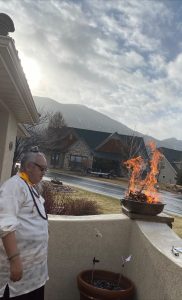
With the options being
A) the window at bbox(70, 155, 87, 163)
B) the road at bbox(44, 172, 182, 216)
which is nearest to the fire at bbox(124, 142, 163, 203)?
→ the road at bbox(44, 172, 182, 216)

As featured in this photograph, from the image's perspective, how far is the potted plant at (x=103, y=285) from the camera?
164 inches

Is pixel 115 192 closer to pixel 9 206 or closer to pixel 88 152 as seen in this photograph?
pixel 9 206

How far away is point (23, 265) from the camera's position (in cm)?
313

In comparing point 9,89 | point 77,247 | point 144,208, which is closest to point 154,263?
point 144,208

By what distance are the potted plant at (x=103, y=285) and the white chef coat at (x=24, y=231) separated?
1083 millimetres

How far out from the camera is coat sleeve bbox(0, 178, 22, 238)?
286 cm

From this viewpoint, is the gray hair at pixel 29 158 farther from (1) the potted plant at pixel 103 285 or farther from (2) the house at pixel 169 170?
(2) the house at pixel 169 170

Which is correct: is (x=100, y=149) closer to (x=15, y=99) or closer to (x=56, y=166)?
(x=56, y=166)

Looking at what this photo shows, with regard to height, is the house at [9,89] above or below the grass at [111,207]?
above

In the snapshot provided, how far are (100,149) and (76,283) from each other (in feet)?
164

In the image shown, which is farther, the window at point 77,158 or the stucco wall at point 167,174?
the stucco wall at point 167,174

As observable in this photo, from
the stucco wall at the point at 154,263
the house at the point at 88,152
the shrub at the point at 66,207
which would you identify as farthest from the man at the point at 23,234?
the house at the point at 88,152

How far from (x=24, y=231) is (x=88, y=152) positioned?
51.1 meters

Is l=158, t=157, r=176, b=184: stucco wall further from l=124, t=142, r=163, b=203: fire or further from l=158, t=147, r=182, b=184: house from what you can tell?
l=124, t=142, r=163, b=203: fire
